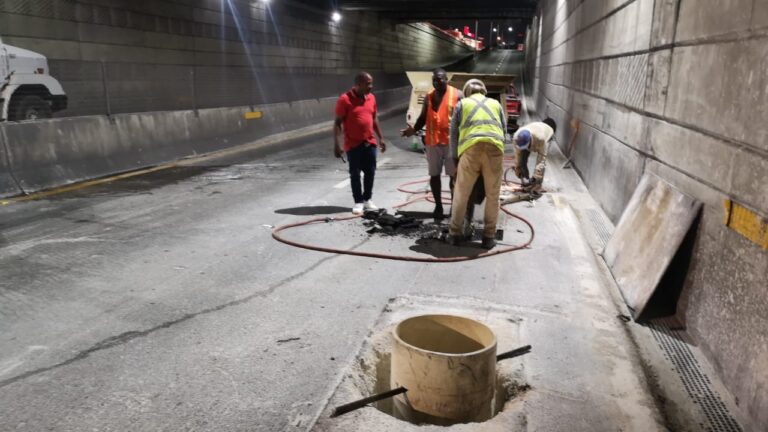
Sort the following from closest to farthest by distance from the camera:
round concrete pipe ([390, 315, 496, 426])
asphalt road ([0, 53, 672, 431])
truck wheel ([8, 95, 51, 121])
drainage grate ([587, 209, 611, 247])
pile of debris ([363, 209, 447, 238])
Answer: round concrete pipe ([390, 315, 496, 426])
asphalt road ([0, 53, 672, 431])
drainage grate ([587, 209, 611, 247])
pile of debris ([363, 209, 447, 238])
truck wheel ([8, 95, 51, 121])

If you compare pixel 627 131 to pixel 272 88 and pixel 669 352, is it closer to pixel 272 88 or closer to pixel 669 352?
pixel 669 352

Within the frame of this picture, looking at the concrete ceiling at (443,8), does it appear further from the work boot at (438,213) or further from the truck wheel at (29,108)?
the work boot at (438,213)

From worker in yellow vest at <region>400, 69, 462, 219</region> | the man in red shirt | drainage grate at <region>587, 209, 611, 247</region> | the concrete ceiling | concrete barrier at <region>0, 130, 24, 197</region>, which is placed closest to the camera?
drainage grate at <region>587, 209, 611, 247</region>

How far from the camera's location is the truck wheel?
31.6ft

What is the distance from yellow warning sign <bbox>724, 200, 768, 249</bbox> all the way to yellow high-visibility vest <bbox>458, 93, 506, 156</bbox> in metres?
2.67

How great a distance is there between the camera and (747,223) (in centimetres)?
326

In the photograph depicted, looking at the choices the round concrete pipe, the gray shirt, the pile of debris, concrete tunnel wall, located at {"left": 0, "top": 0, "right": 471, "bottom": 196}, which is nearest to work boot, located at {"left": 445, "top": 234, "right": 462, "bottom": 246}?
the pile of debris

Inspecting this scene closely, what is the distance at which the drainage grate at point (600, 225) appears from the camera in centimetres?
676

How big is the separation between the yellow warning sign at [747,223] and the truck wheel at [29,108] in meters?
10.6

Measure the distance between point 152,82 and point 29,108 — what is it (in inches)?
199

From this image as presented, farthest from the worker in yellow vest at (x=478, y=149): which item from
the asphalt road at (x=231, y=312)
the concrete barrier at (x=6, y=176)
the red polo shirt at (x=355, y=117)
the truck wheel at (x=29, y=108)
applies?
the truck wheel at (x=29, y=108)

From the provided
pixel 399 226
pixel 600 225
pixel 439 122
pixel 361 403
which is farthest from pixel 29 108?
pixel 600 225

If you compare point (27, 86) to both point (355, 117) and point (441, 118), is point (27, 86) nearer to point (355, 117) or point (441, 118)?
point (355, 117)

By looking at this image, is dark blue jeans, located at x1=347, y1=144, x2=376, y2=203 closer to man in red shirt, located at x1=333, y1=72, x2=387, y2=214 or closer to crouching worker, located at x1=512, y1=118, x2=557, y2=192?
man in red shirt, located at x1=333, y1=72, x2=387, y2=214
